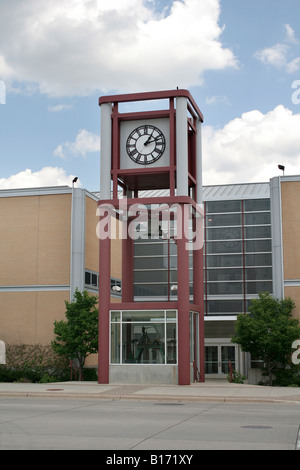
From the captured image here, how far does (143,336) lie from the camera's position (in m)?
29.8

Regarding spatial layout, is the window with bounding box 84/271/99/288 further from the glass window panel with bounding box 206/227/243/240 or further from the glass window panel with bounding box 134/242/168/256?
the glass window panel with bounding box 206/227/243/240

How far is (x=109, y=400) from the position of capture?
22.6 metres

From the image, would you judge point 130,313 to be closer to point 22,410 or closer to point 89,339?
point 89,339

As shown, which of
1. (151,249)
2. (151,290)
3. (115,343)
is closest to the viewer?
(115,343)

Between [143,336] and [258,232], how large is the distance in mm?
17655

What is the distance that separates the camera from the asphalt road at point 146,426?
11.6 meters

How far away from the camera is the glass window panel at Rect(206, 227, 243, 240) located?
4538 centimetres

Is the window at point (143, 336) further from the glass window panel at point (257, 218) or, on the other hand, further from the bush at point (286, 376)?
the glass window panel at point (257, 218)

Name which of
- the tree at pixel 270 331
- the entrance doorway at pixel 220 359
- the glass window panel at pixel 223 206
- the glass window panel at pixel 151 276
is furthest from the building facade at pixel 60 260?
the glass window panel at pixel 223 206

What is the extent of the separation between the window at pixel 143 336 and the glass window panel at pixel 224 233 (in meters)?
17.0

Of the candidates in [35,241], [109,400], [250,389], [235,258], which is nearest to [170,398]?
[109,400]

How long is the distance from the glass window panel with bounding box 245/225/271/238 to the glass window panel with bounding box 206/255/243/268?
1676mm

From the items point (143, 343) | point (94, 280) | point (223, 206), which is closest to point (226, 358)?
point (94, 280)

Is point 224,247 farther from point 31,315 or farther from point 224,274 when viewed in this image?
point 31,315
